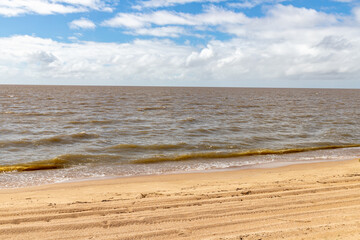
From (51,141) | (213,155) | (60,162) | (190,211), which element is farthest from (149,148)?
(190,211)

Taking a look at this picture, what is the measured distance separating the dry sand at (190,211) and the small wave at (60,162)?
256 centimetres

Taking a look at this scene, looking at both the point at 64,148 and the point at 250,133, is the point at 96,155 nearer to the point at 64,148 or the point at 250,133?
the point at 64,148

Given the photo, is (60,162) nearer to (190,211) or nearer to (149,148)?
(149,148)

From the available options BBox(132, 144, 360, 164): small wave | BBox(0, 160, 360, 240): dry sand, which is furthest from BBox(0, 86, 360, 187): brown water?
BBox(0, 160, 360, 240): dry sand

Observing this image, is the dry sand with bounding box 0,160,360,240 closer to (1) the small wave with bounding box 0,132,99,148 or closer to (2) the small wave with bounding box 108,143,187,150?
(2) the small wave with bounding box 108,143,187,150

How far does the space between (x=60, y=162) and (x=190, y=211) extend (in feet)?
25.6

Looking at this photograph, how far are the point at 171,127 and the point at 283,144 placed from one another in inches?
332

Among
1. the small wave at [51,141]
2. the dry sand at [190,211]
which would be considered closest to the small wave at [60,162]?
the dry sand at [190,211]

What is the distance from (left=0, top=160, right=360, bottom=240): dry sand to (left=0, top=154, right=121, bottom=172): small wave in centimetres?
256

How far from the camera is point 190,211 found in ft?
18.3

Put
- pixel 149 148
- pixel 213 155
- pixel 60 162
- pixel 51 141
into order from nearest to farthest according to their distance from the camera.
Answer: pixel 60 162 → pixel 213 155 → pixel 149 148 → pixel 51 141

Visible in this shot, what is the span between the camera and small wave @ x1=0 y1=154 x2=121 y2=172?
1040cm

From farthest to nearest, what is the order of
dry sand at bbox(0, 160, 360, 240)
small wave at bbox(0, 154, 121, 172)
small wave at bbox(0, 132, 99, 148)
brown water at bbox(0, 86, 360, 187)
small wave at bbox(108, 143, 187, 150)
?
small wave at bbox(0, 132, 99, 148) < small wave at bbox(108, 143, 187, 150) < brown water at bbox(0, 86, 360, 187) < small wave at bbox(0, 154, 121, 172) < dry sand at bbox(0, 160, 360, 240)

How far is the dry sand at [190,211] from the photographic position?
4609 mm
